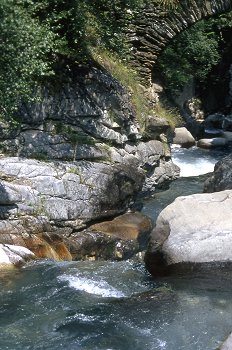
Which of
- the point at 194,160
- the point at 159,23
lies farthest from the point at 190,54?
the point at 159,23

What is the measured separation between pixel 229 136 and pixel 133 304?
1695 centimetres

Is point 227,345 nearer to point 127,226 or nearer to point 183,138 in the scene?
point 127,226

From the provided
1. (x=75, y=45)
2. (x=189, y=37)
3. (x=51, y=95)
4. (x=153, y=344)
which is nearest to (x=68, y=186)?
(x=51, y=95)

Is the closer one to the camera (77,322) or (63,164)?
(77,322)

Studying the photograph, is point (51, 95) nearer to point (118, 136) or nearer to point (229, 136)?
point (118, 136)

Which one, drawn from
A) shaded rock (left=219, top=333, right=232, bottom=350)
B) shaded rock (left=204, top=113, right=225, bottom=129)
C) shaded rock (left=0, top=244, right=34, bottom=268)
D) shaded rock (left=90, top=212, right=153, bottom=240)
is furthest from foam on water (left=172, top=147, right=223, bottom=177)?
shaded rock (left=219, top=333, right=232, bottom=350)

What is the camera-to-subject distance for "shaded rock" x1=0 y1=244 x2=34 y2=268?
10857mm

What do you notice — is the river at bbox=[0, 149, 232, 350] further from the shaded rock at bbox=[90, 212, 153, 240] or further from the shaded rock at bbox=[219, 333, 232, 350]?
the shaded rock at bbox=[90, 212, 153, 240]

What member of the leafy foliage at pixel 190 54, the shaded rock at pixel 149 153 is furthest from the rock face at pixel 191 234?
the leafy foliage at pixel 190 54

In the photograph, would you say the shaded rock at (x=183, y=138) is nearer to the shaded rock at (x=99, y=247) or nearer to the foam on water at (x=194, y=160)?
the foam on water at (x=194, y=160)

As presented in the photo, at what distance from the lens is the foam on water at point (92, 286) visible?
972 cm

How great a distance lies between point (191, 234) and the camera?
32.5ft

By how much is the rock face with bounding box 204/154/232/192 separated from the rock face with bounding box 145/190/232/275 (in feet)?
7.70

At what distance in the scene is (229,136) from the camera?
2516 cm
